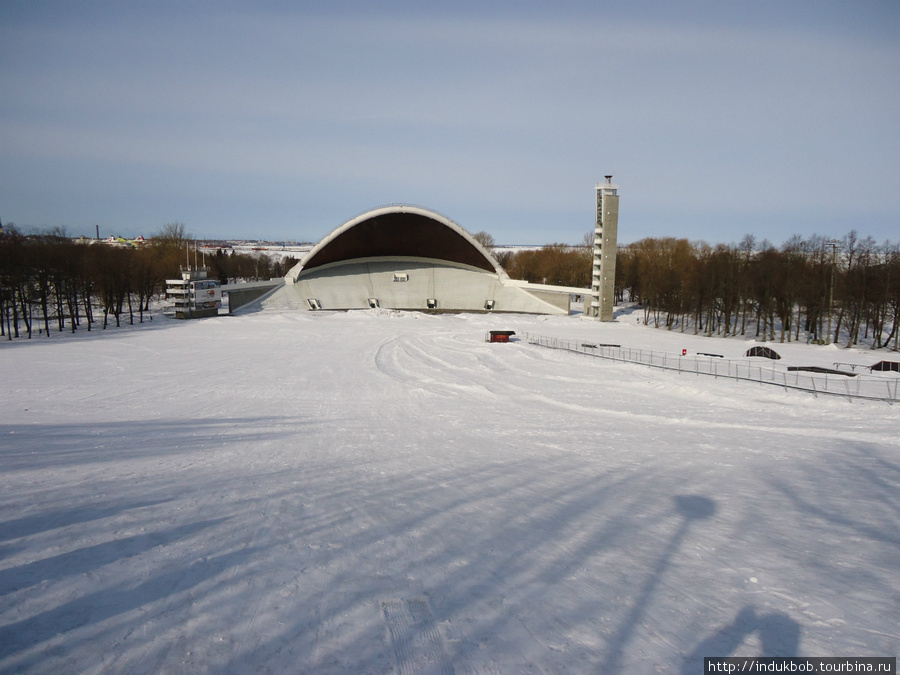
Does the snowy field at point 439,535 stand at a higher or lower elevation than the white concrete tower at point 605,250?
lower

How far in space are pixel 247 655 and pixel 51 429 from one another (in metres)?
12.2

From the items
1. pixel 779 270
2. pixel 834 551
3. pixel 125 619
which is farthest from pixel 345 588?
pixel 779 270

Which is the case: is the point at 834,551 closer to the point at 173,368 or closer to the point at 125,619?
the point at 125,619

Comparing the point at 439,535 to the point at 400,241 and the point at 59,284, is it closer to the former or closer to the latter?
the point at 59,284

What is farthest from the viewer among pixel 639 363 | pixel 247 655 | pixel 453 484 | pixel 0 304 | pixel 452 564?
pixel 0 304

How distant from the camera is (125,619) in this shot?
186 inches

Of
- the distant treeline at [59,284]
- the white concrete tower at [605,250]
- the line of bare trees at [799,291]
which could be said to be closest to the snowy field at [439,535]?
the line of bare trees at [799,291]

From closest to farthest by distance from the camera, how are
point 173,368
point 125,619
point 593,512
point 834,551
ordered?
1. point 125,619
2. point 834,551
3. point 593,512
4. point 173,368

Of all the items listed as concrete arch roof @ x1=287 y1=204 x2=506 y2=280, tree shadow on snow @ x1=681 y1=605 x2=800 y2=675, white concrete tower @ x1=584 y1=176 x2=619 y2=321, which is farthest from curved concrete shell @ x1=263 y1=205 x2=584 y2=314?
tree shadow on snow @ x1=681 y1=605 x2=800 y2=675

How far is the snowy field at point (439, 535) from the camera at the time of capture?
4.63 meters

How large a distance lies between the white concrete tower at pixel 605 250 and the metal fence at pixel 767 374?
24539mm

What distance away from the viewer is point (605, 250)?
55.0m

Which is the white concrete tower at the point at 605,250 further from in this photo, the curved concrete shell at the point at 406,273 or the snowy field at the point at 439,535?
the snowy field at the point at 439,535

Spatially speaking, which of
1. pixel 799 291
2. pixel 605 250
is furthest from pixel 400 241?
pixel 799 291
